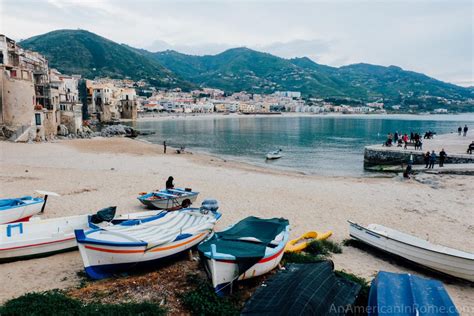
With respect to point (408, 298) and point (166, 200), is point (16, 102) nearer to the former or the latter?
point (166, 200)

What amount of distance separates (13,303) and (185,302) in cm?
315

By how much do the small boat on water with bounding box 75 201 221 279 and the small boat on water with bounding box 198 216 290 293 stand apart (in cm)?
85

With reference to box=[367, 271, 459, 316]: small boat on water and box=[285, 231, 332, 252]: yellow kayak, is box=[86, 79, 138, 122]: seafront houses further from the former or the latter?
box=[367, 271, 459, 316]: small boat on water

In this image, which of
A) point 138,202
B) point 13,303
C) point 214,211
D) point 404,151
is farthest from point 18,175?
point 404,151

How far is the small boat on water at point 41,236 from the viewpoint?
8406mm

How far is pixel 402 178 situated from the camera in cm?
2278

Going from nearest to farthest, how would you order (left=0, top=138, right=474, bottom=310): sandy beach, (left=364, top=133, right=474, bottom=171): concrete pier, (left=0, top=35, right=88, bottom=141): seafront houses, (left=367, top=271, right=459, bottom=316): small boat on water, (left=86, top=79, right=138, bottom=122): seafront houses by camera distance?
1. (left=367, top=271, right=459, bottom=316): small boat on water
2. (left=0, top=138, right=474, bottom=310): sandy beach
3. (left=364, top=133, right=474, bottom=171): concrete pier
4. (left=0, top=35, right=88, bottom=141): seafront houses
5. (left=86, top=79, right=138, bottom=122): seafront houses

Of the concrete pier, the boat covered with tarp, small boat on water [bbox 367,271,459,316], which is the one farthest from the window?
small boat on water [bbox 367,271,459,316]

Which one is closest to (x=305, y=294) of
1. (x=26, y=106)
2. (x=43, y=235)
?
(x=43, y=235)

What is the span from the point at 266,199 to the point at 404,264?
7.65 metres

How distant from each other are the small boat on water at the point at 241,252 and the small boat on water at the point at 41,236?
387 cm

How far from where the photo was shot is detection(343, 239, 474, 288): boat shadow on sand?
8384 mm

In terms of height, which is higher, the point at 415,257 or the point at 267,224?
the point at 267,224

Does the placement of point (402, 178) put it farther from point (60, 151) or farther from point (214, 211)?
point (60, 151)
